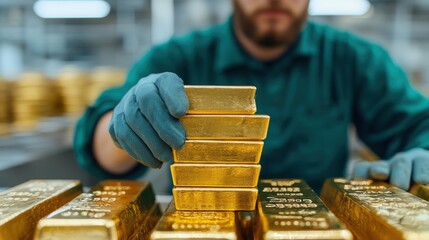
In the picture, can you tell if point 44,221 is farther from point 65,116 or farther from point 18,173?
point 65,116

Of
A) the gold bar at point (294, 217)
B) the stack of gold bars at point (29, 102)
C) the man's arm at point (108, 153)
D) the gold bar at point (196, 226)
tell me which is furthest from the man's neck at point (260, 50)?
the stack of gold bars at point (29, 102)

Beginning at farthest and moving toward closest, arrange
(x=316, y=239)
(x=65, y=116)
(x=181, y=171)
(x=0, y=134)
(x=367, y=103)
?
(x=65, y=116)
(x=0, y=134)
(x=367, y=103)
(x=181, y=171)
(x=316, y=239)

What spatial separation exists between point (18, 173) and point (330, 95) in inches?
46.3

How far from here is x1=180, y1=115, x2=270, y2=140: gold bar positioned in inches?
25.3

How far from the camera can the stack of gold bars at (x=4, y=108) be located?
2.02 meters

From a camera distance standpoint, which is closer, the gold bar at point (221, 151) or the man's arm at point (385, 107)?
the gold bar at point (221, 151)

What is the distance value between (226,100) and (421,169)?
49cm

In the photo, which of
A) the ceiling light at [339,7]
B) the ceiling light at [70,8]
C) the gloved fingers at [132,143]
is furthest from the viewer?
the ceiling light at [70,8]

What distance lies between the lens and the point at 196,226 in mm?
600

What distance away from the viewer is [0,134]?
198 centimetres

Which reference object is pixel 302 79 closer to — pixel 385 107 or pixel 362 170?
pixel 385 107

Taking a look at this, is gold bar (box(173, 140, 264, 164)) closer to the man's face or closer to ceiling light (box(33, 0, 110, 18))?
the man's face

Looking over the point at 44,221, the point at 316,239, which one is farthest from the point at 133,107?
the point at 316,239

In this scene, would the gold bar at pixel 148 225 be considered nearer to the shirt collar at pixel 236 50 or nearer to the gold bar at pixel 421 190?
the gold bar at pixel 421 190
